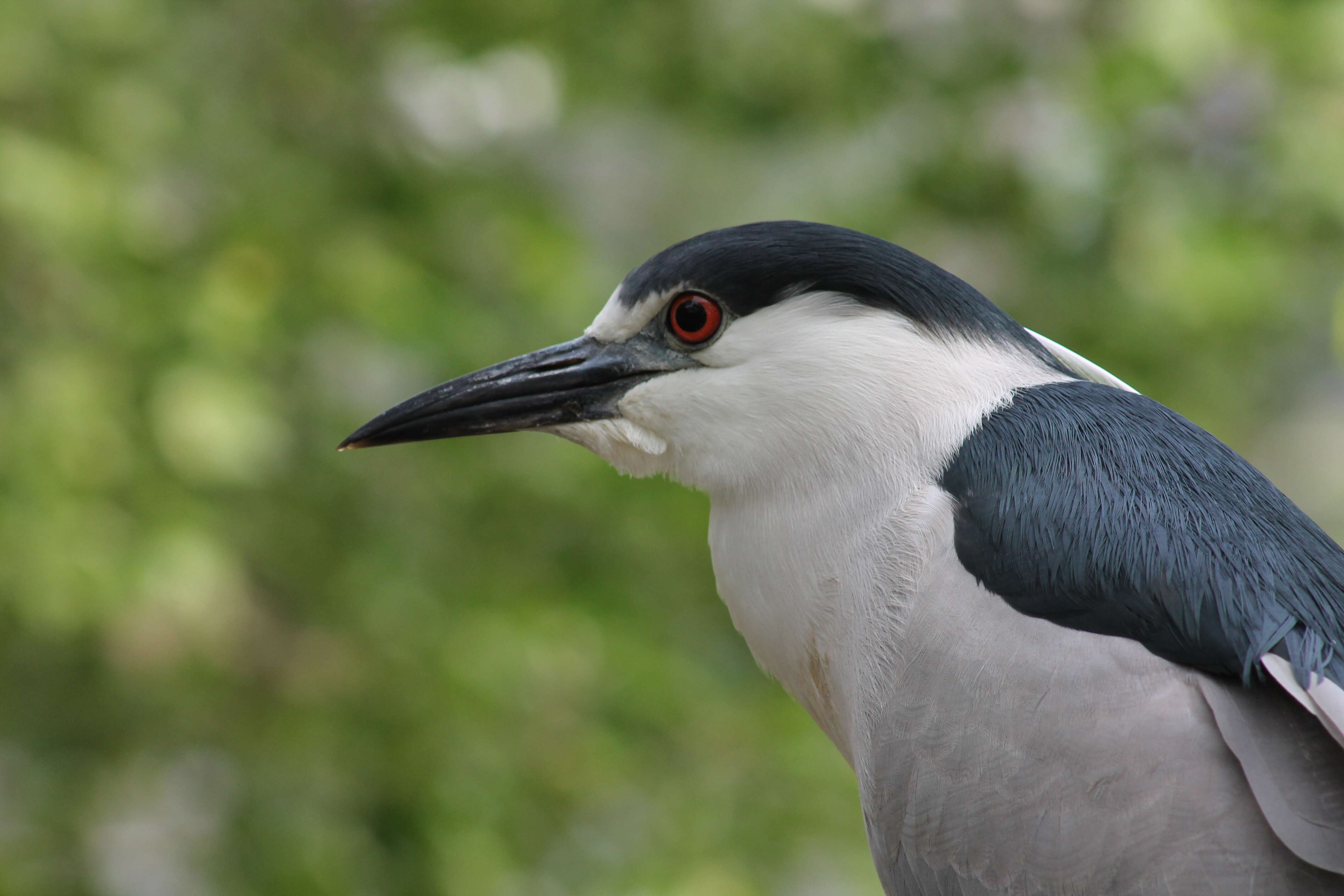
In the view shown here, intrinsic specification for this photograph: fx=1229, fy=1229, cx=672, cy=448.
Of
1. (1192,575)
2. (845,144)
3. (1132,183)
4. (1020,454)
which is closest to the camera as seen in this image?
(1192,575)

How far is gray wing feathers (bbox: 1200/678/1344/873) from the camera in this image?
1.12 metres

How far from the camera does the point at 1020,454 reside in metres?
1.40

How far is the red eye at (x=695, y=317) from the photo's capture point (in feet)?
5.44

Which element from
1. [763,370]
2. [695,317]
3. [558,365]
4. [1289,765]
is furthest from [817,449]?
[1289,765]

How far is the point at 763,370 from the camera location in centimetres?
162

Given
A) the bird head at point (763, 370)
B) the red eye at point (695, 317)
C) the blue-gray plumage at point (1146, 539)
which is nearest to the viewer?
the blue-gray plumage at point (1146, 539)

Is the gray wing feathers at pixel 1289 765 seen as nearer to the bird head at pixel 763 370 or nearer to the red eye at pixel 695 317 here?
the bird head at pixel 763 370

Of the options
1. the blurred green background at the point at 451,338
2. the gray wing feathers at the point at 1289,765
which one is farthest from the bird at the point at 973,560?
the blurred green background at the point at 451,338

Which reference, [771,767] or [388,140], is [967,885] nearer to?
[771,767]

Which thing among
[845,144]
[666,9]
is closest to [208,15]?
[666,9]

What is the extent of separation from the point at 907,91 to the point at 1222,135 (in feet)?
2.99

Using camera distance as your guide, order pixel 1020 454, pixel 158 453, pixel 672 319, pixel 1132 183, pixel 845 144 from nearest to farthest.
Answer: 1. pixel 1020 454
2. pixel 672 319
3. pixel 158 453
4. pixel 1132 183
5. pixel 845 144

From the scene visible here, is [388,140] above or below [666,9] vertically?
below

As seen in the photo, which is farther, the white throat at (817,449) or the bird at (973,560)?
the white throat at (817,449)
